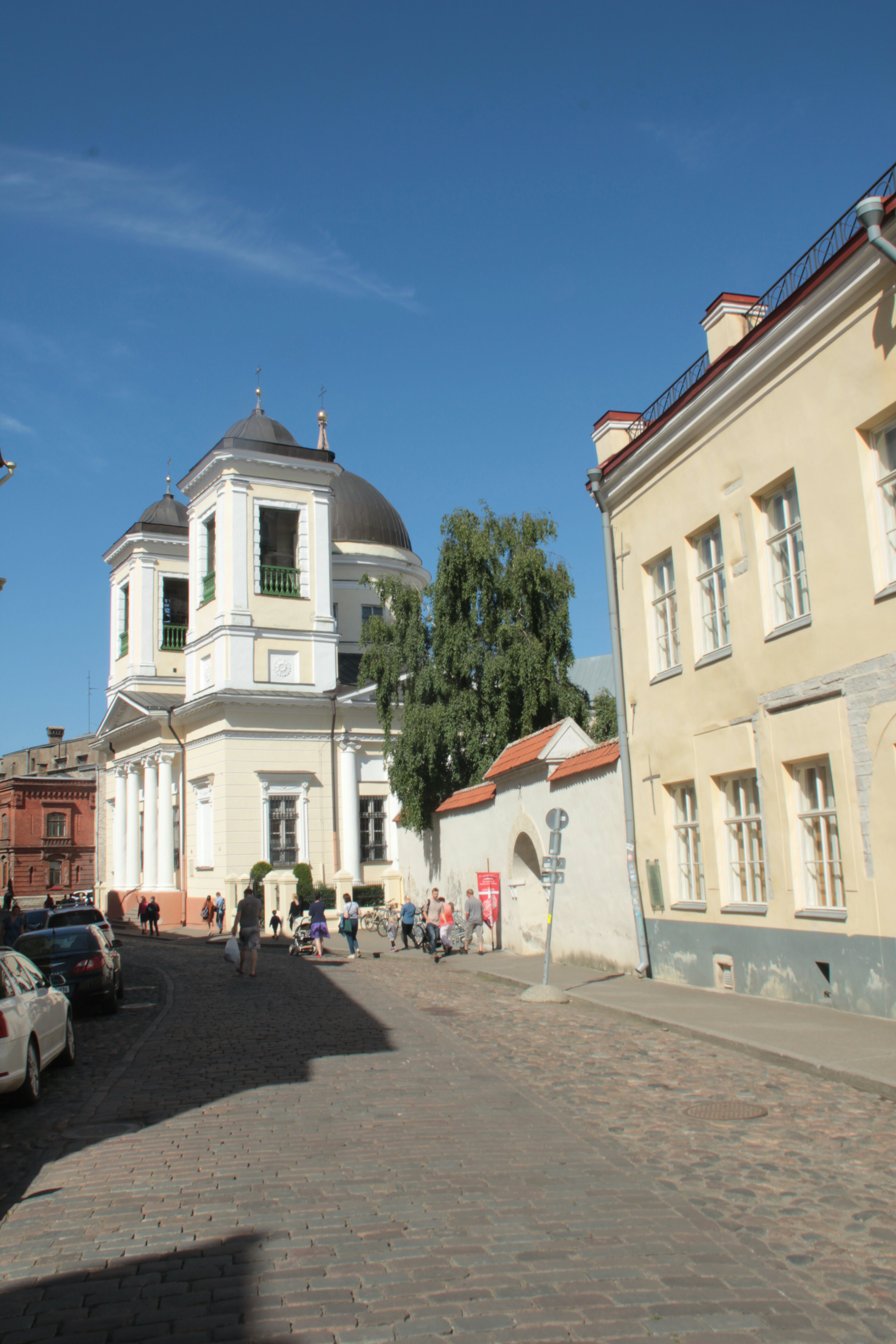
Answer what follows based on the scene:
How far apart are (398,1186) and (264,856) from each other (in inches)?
1312

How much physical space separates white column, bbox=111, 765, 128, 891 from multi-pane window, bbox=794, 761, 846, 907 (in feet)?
131

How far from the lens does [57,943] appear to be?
17.3 meters

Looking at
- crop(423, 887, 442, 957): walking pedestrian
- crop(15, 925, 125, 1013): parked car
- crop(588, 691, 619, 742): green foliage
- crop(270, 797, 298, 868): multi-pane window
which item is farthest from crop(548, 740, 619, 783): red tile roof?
crop(270, 797, 298, 868): multi-pane window

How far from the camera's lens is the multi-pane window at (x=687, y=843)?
16.2 m

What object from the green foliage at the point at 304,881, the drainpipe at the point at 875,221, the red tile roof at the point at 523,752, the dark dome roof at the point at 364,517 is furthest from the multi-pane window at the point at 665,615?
the dark dome roof at the point at 364,517

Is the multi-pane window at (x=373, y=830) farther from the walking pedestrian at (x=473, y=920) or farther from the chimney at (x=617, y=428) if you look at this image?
the chimney at (x=617, y=428)

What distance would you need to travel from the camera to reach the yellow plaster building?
11.9 metres

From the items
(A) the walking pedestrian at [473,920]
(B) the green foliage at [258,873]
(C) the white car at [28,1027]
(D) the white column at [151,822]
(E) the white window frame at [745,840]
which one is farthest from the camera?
(D) the white column at [151,822]

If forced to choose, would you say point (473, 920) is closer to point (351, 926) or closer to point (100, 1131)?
point (351, 926)

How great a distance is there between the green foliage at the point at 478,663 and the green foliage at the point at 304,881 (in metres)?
6.90

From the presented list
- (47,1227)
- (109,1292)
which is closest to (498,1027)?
(47,1227)

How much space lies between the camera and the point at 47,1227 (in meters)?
5.99

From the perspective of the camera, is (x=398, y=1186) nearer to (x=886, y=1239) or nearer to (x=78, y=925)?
(x=886, y=1239)

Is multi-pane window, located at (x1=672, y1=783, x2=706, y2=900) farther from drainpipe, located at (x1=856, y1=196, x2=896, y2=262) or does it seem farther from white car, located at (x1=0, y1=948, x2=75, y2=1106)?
white car, located at (x1=0, y1=948, x2=75, y2=1106)
